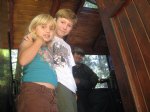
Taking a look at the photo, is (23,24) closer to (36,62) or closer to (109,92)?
(109,92)

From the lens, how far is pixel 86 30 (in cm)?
530

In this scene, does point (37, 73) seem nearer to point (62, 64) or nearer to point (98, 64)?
point (62, 64)

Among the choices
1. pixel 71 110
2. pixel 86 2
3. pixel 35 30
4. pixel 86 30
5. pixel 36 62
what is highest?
pixel 86 2

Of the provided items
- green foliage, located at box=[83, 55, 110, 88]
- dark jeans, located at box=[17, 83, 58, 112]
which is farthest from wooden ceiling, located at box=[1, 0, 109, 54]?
dark jeans, located at box=[17, 83, 58, 112]

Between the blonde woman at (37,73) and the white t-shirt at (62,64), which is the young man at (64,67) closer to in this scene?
the white t-shirt at (62,64)

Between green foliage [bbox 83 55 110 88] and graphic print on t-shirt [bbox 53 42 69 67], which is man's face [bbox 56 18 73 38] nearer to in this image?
graphic print on t-shirt [bbox 53 42 69 67]

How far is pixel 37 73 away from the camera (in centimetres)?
135

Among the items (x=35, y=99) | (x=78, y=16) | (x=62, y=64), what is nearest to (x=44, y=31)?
(x=62, y=64)

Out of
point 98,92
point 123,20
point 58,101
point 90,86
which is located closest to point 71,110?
point 58,101

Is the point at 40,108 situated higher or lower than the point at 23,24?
lower

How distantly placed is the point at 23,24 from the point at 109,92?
2.24m

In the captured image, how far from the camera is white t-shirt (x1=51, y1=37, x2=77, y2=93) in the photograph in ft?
5.14

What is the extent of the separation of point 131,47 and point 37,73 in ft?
2.00

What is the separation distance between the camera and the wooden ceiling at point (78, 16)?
4469 mm
